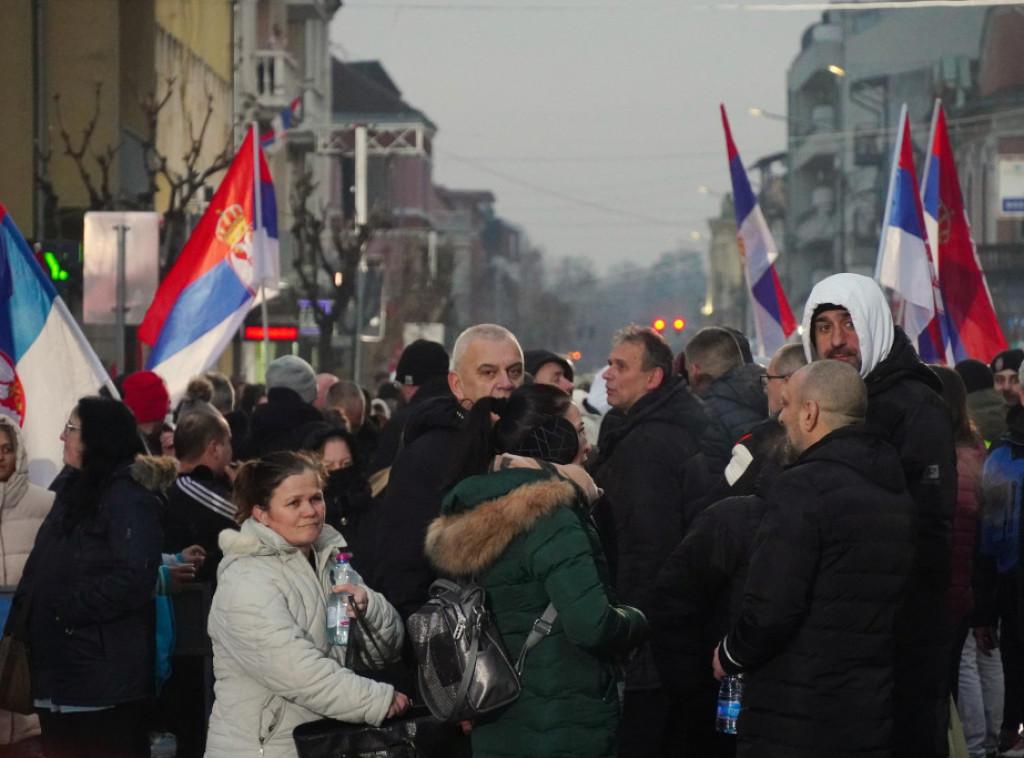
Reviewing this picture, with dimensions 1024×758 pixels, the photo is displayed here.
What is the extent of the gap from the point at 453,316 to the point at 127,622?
222 feet

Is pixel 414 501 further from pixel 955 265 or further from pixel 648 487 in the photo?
pixel 955 265

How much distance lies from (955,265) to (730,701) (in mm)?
8286

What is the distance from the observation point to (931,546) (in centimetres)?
576

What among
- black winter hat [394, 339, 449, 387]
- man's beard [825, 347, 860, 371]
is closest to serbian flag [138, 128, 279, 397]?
black winter hat [394, 339, 449, 387]

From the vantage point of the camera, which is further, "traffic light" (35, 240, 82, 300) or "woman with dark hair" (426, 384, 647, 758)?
"traffic light" (35, 240, 82, 300)

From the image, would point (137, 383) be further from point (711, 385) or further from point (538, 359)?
point (711, 385)

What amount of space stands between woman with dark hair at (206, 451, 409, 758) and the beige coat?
224 cm

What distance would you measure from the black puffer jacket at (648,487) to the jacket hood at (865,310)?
153 centimetres

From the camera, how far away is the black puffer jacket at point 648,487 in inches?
280

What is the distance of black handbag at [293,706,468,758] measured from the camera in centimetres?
541

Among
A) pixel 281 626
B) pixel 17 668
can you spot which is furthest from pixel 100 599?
pixel 281 626

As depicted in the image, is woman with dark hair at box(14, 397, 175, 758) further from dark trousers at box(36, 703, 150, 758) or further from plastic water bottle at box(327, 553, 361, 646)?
plastic water bottle at box(327, 553, 361, 646)

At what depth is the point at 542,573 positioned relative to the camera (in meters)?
5.26

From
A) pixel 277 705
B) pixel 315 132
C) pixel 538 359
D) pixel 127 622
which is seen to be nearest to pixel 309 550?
pixel 277 705
